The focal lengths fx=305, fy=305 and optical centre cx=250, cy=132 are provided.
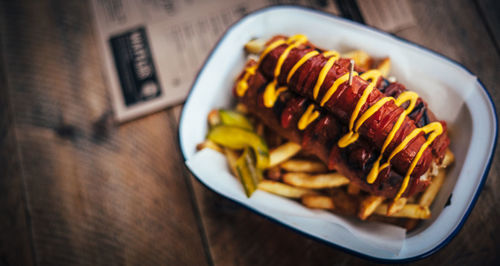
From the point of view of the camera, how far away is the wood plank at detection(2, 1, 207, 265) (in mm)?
1673

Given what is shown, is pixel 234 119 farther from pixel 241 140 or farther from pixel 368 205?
pixel 368 205

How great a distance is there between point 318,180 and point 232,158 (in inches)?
15.8

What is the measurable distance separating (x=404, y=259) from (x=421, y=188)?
282mm

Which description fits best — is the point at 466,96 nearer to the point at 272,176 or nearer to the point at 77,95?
the point at 272,176

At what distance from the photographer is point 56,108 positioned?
1.91m

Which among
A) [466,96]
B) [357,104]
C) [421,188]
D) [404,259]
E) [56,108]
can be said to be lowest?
[404,259]

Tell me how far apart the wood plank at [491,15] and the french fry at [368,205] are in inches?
46.9

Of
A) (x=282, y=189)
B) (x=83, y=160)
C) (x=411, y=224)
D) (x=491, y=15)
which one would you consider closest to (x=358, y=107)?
(x=282, y=189)

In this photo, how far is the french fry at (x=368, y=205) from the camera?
46.9 inches

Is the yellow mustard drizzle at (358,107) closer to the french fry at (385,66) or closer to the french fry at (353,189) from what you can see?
the french fry at (385,66)

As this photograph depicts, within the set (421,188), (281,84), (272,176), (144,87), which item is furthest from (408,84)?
(144,87)

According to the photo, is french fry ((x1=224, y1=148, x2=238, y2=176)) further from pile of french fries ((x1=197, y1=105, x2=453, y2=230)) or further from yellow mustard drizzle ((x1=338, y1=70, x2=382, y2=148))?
yellow mustard drizzle ((x1=338, y1=70, x2=382, y2=148))

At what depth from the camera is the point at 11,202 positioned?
183cm

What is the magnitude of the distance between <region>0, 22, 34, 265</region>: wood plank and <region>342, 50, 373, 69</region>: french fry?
6.49 feet
